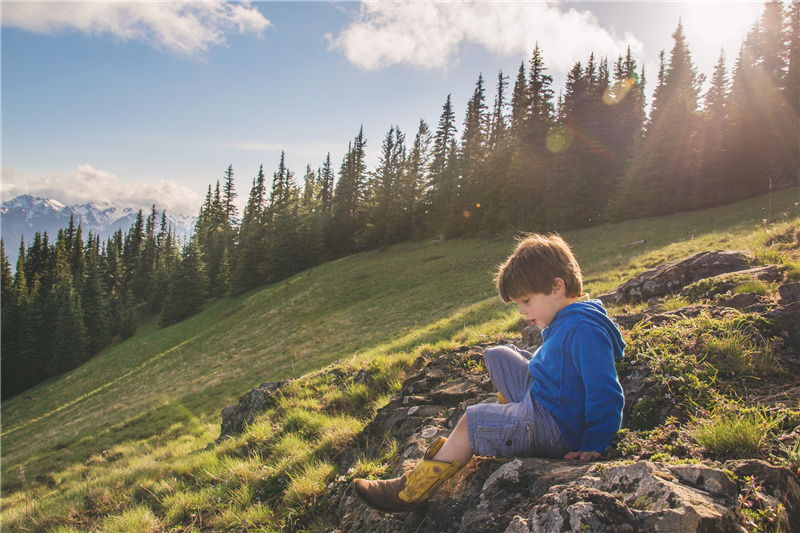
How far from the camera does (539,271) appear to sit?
283cm

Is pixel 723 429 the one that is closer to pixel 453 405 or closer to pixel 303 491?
pixel 453 405

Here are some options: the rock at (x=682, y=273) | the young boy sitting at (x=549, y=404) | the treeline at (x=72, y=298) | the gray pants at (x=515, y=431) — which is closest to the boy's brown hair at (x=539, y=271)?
the young boy sitting at (x=549, y=404)

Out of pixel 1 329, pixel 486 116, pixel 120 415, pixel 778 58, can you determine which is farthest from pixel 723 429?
pixel 1 329

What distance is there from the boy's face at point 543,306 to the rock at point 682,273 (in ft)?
15.6

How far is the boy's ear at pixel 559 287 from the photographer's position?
281cm

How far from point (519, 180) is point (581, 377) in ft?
117

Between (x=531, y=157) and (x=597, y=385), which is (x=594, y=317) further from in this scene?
(x=531, y=157)

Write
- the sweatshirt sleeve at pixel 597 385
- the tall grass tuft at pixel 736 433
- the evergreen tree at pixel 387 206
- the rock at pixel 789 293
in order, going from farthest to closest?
the evergreen tree at pixel 387 206
the rock at pixel 789 293
the sweatshirt sleeve at pixel 597 385
the tall grass tuft at pixel 736 433

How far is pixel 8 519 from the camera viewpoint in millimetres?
5711

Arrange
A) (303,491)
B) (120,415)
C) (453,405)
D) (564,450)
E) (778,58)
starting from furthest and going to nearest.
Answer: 1. (778,58)
2. (120,415)
3. (453,405)
4. (303,491)
5. (564,450)

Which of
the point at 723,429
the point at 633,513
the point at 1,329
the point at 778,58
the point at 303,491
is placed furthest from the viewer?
the point at 1,329

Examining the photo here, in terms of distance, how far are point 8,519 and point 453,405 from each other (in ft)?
24.2

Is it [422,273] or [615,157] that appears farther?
[615,157]

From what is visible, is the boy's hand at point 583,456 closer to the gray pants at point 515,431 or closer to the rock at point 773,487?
the gray pants at point 515,431
